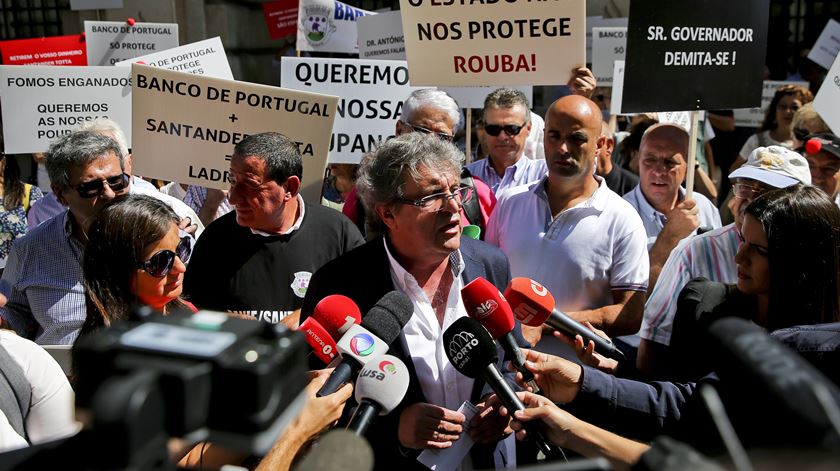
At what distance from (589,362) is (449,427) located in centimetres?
64

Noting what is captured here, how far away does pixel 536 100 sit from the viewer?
13.6 meters

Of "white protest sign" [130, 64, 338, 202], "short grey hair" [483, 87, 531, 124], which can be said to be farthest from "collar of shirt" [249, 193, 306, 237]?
"short grey hair" [483, 87, 531, 124]

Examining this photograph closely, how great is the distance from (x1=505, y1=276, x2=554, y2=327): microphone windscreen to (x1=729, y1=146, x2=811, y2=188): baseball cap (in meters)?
1.58

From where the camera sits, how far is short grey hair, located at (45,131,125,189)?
156 inches

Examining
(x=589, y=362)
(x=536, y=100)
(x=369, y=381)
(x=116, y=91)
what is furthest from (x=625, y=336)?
(x=536, y=100)

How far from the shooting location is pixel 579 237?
3.90 meters

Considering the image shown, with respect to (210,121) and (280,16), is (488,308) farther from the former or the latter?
(280,16)

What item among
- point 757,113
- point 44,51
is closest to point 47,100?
point 44,51

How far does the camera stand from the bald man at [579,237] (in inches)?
152

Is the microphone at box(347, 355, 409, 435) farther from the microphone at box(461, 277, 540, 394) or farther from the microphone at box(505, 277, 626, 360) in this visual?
the microphone at box(505, 277, 626, 360)

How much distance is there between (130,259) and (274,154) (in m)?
1.33

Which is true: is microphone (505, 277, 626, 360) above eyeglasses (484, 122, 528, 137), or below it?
below

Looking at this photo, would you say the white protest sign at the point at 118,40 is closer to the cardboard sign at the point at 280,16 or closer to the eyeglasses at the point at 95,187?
the cardboard sign at the point at 280,16

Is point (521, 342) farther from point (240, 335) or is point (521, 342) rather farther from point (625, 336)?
point (240, 335)
